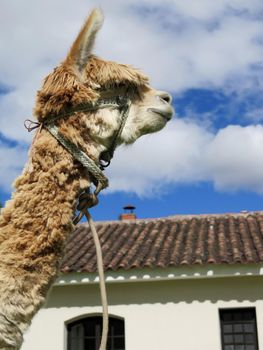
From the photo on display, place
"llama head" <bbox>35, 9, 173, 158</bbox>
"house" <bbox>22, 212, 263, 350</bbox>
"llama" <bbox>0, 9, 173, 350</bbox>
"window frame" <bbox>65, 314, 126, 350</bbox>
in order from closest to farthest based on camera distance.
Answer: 1. "llama" <bbox>0, 9, 173, 350</bbox>
2. "llama head" <bbox>35, 9, 173, 158</bbox>
3. "house" <bbox>22, 212, 263, 350</bbox>
4. "window frame" <bbox>65, 314, 126, 350</bbox>

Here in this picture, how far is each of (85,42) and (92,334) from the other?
1196cm

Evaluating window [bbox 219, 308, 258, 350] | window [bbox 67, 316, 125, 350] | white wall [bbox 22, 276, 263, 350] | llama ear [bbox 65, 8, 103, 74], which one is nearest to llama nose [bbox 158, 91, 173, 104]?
llama ear [bbox 65, 8, 103, 74]

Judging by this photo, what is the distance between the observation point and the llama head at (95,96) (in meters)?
2.57

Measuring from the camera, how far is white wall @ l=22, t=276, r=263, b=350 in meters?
12.8

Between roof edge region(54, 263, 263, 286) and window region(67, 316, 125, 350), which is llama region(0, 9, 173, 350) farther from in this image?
window region(67, 316, 125, 350)

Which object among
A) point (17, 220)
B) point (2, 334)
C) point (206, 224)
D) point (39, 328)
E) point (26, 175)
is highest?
point (206, 224)

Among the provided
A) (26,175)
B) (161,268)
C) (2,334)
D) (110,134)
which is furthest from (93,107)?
(161,268)

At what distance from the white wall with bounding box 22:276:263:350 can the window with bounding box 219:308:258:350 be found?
0.96 ft

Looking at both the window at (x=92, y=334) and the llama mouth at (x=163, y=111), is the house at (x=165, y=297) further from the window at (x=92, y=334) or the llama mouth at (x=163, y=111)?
the llama mouth at (x=163, y=111)

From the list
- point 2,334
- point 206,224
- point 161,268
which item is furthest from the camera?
point 206,224

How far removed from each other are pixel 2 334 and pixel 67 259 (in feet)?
36.9

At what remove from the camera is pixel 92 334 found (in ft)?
45.4

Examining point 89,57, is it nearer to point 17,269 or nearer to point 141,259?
point 17,269

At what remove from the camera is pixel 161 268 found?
12148 millimetres
